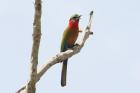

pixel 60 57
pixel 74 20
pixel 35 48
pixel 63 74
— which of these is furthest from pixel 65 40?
pixel 35 48

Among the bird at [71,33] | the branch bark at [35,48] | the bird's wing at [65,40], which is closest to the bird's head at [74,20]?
the bird at [71,33]

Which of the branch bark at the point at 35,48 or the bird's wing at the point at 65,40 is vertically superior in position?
the branch bark at the point at 35,48

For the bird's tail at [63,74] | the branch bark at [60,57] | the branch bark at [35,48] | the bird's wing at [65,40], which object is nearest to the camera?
the branch bark at [35,48]

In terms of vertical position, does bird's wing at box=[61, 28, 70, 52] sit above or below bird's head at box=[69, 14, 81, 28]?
below

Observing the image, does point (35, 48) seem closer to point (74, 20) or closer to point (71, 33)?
point (71, 33)

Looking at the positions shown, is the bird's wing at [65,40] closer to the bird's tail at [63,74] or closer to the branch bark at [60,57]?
the bird's tail at [63,74]

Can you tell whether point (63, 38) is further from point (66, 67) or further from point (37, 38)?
point (37, 38)

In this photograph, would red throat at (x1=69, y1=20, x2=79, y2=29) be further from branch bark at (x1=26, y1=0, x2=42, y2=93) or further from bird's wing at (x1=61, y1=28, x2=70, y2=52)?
branch bark at (x1=26, y1=0, x2=42, y2=93)

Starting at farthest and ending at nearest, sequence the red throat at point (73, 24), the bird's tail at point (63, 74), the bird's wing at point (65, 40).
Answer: the red throat at point (73, 24)
the bird's wing at point (65, 40)
the bird's tail at point (63, 74)

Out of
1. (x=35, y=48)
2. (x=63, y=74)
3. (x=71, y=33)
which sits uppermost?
(x=35, y=48)

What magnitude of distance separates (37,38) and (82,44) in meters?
2.02

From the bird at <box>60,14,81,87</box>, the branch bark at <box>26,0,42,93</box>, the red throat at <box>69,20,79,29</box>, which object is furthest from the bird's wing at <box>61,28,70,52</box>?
the branch bark at <box>26,0,42,93</box>

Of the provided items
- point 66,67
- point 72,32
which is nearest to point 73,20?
point 72,32

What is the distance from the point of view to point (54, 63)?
8508 mm
